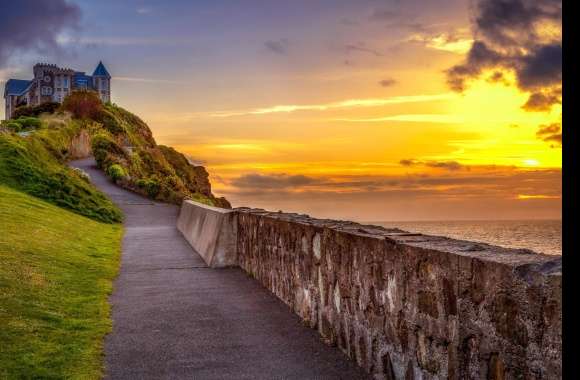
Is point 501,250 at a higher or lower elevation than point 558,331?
higher

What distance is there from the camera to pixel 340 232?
6586 millimetres

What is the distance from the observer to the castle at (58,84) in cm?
14312

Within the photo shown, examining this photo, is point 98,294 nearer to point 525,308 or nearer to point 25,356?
point 25,356

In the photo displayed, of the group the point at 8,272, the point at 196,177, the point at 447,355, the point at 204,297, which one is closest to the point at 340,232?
the point at 447,355

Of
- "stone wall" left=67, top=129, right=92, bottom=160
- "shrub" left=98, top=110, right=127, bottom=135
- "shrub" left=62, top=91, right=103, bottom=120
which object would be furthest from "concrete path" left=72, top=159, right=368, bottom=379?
"shrub" left=62, top=91, right=103, bottom=120

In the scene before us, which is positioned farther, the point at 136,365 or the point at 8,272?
the point at 8,272

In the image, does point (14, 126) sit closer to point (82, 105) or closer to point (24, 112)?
point (82, 105)

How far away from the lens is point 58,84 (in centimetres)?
14525

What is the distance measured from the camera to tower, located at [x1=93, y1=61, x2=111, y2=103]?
5965 inches

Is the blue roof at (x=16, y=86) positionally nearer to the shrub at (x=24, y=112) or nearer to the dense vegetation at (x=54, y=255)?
the shrub at (x=24, y=112)

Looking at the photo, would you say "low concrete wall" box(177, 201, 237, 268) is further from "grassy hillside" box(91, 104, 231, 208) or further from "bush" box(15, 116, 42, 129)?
"bush" box(15, 116, 42, 129)

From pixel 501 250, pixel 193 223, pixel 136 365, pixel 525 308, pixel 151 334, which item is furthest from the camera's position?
pixel 193 223
